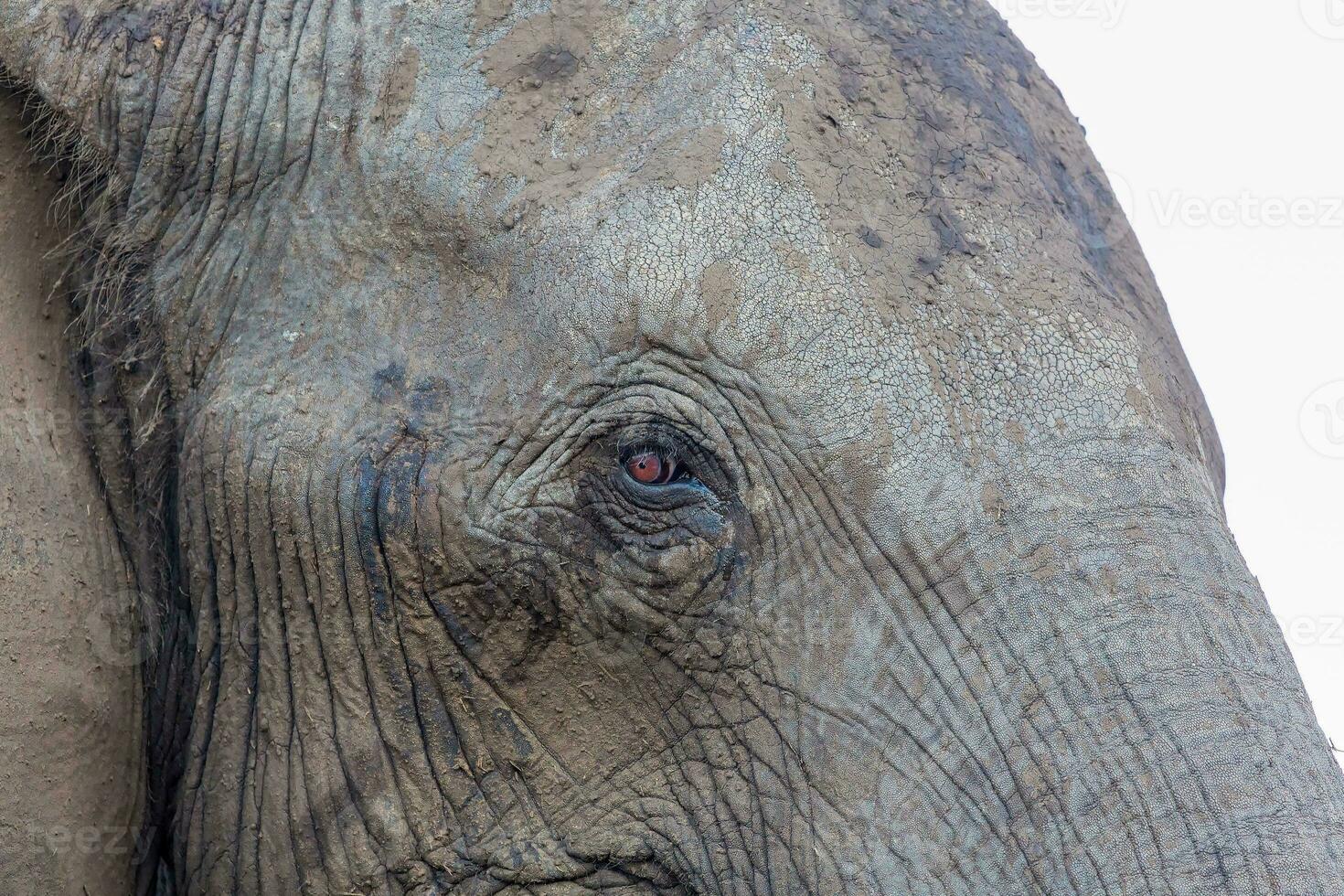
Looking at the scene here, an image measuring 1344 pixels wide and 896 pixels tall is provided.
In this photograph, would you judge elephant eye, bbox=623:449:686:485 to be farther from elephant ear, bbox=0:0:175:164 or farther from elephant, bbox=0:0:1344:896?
elephant ear, bbox=0:0:175:164

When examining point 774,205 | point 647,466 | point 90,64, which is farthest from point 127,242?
point 774,205

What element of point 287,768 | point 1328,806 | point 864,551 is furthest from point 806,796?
point 287,768

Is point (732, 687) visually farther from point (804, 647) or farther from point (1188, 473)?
point (1188, 473)

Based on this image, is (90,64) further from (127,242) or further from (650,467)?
(650,467)

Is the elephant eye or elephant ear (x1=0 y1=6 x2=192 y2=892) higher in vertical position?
the elephant eye

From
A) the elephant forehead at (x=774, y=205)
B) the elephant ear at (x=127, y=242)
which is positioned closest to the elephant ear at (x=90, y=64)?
the elephant ear at (x=127, y=242)

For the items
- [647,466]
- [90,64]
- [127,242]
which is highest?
[647,466]

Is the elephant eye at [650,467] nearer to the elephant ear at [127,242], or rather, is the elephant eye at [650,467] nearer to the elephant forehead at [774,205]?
the elephant forehead at [774,205]

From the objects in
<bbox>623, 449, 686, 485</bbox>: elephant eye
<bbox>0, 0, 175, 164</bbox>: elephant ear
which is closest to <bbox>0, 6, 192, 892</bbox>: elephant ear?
<bbox>0, 0, 175, 164</bbox>: elephant ear
